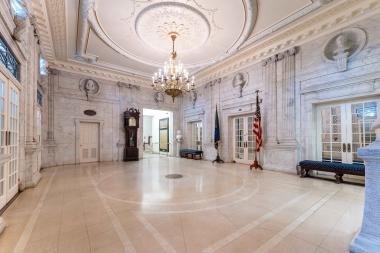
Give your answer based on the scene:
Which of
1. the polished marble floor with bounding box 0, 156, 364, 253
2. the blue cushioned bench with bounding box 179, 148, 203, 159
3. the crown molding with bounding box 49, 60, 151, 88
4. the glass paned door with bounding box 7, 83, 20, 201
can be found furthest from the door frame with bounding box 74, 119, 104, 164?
the glass paned door with bounding box 7, 83, 20, 201

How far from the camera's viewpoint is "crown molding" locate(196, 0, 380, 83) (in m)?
4.66

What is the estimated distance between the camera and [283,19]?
5281mm

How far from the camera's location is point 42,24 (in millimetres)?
5102

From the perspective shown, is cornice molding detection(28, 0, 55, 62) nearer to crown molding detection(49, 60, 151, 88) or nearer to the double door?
crown molding detection(49, 60, 151, 88)

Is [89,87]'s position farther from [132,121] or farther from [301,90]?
[301,90]

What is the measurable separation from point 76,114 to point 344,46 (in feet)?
33.6

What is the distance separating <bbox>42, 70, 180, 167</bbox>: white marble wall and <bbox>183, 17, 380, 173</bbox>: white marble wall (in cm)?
591

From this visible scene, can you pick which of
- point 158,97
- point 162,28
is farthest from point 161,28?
point 158,97

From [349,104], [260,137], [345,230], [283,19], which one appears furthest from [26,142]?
[349,104]

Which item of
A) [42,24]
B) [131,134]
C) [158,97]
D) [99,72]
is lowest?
[131,134]

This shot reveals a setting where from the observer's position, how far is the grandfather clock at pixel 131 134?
30.0 feet

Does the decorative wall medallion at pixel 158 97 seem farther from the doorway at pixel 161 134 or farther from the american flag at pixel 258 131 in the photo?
the american flag at pixel 258 131

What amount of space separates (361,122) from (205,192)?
478cm

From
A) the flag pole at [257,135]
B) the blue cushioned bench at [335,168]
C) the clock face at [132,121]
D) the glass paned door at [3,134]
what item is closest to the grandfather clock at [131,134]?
the clock face at [132,121]
